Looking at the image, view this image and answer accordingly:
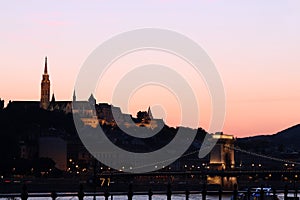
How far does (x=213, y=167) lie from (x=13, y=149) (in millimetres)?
26374

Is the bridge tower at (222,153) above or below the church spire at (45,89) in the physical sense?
below

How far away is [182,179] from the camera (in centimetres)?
11262

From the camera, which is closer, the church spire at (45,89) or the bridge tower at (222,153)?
the bridge tower at (222,153)

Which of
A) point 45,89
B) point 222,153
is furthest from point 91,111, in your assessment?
point 222,153

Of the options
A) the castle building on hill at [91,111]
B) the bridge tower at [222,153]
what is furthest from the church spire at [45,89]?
the bridge tower at [222,153]

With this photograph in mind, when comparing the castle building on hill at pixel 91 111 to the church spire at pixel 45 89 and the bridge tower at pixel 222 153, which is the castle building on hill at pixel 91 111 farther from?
the bridge tower at pixel 222 153

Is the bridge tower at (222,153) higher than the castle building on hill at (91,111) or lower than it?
lower

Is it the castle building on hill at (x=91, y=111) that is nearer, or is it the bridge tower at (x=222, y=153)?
the bridge tower at (x=222, y=153)

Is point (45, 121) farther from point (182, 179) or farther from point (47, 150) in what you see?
point (182, 179)

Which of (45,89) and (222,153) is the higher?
(45,89)

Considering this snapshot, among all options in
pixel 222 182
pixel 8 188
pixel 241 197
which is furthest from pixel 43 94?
pixel 241 197

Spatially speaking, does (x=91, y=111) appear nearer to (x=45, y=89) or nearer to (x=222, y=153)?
(x=45, y=89)

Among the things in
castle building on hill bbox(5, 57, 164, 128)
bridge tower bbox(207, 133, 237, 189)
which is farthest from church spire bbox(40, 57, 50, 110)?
bridge tower bbox(207, 133, 237, 189)

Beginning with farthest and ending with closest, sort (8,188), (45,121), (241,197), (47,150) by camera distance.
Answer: (45,121) → (47,150) → (8,188) → (241,197)
